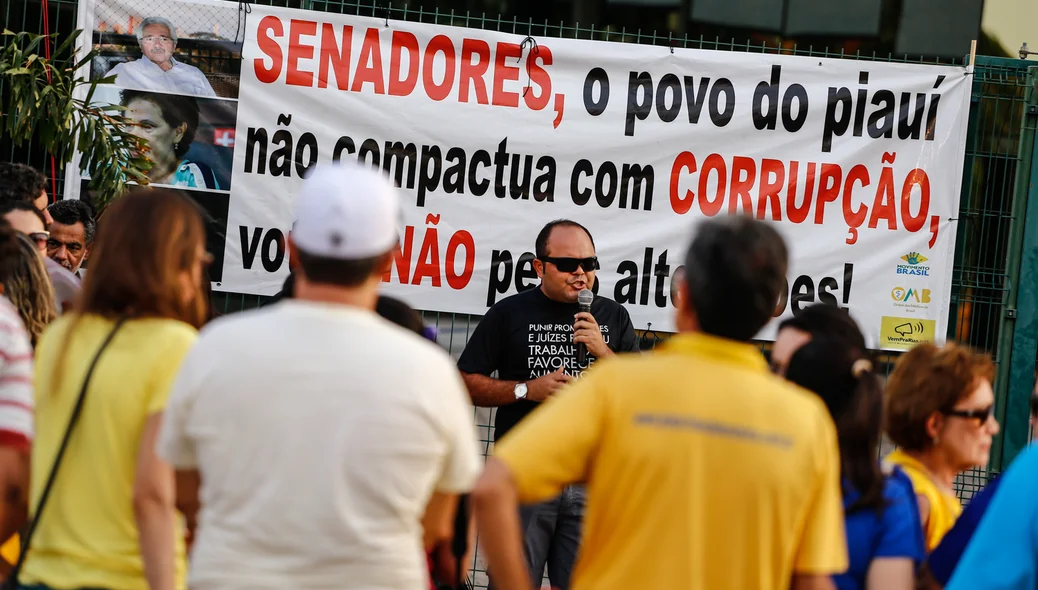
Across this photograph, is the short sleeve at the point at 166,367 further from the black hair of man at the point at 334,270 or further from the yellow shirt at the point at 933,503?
the yellow shirt at the point at 933,503

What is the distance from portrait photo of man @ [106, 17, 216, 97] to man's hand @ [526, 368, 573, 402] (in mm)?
2652

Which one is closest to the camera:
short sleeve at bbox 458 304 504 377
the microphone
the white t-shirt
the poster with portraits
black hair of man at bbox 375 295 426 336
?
the white t-shirt

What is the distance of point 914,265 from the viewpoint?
6.66 meters

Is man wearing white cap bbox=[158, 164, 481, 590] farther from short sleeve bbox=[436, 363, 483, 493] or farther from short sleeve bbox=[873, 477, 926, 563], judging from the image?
short sleeve bbox=[873, 477, 926, 563]

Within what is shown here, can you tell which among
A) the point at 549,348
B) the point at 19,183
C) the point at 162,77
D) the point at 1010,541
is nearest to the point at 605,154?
the point at 549,348

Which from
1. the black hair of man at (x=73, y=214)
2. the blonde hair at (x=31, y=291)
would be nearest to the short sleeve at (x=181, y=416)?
the blonde hair at (x=31, y=291)

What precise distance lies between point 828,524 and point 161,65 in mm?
5206

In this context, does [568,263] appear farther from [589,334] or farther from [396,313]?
[396,313]

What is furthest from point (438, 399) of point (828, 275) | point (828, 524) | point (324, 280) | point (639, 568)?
point (828, 275)

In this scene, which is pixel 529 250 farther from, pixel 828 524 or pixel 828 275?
pixel 828 524

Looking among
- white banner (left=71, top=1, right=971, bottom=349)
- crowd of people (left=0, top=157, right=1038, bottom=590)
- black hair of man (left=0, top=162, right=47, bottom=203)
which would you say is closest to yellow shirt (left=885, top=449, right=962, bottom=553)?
crowd of people (left=0, top=157, right=1038, bottom=590)

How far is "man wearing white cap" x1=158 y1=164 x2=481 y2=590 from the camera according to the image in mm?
2227

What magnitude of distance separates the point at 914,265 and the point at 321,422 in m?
5.16

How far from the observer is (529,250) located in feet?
21.6
